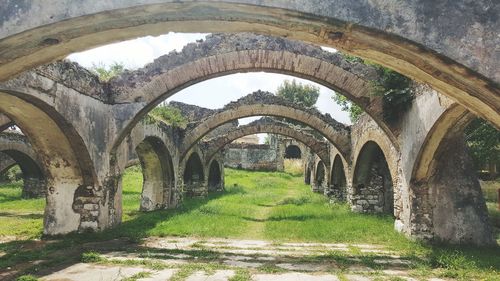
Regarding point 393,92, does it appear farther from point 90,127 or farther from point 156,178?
point 156,178

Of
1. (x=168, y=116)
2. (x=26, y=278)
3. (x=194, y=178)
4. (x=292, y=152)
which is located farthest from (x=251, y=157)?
(x=26, y=278)

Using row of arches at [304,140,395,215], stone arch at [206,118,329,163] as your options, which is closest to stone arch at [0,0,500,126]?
row of arches at [304,140,395,215]

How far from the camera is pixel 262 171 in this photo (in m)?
36.7

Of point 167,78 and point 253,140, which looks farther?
point 253,140

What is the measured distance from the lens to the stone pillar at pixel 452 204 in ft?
25.2

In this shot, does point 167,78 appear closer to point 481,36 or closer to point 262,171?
point 481,36

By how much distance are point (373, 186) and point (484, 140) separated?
410cm

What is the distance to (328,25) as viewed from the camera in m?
2.79

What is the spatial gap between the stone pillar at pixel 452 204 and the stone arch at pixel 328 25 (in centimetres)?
529

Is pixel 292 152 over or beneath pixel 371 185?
over

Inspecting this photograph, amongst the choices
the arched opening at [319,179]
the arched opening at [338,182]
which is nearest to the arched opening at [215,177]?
the arched opening at [319,179]

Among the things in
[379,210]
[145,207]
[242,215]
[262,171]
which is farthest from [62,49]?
[262,171]

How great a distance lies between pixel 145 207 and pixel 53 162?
5735 mm

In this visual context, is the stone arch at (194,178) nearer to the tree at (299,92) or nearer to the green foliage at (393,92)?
the green foliage at (393,92)
